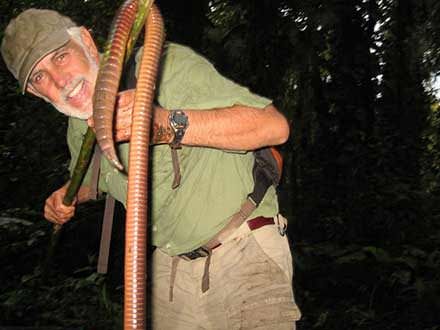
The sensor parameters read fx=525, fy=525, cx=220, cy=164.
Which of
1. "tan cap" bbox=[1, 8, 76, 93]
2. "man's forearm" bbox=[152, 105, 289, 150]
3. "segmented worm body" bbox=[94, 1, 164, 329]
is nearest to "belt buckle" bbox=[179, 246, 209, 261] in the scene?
"man's forearm" bbox=[152, 105, 289, 150]

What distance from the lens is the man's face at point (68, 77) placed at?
1.77 metres

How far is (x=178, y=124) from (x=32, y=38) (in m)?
0.61

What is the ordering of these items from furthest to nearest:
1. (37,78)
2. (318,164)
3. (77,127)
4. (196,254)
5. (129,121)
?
(318,164)
(77,127)
(196,254)
(37,78)
(129,121)

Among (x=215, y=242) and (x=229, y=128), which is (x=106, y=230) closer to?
(x=215, y=242)

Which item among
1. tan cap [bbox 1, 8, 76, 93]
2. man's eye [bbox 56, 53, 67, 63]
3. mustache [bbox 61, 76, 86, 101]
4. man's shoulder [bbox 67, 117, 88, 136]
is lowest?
man's shoulder [bbox 67, 117, 88, 136]

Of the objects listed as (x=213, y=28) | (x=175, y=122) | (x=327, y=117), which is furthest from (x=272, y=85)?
(x=175, y=122)

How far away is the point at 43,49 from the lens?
1.72 meters

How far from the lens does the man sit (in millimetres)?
1767


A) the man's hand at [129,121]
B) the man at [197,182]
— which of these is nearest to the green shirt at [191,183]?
the man at [197,182]

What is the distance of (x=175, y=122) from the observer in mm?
1546

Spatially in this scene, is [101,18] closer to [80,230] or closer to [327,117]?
[80,230]

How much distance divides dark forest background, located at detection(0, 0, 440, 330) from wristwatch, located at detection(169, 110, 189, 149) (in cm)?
351

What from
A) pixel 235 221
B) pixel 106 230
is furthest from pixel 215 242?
pixel 106 230

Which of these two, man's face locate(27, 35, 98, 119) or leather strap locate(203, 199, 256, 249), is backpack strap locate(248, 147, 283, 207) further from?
man's face locate(27, 35, 98, 119)
